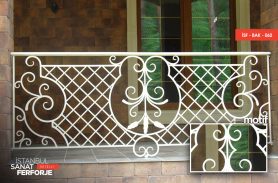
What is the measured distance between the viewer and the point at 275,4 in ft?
15.2

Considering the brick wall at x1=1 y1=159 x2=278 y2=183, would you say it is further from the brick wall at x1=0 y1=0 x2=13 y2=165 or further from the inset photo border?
the brick wall at x1=0 y1=0 x2=13 y2=165

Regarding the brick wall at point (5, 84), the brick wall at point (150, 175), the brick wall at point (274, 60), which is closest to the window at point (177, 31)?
the brick wall at point (274, 60)

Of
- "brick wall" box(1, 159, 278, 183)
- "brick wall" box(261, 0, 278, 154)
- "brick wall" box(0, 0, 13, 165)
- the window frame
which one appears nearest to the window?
the window frame

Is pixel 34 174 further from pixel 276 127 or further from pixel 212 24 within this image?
pixel 212 24

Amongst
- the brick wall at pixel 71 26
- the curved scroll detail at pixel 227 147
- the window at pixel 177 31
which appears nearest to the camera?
the curved scroll detail at pixel 227 147

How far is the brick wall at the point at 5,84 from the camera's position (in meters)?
3.99

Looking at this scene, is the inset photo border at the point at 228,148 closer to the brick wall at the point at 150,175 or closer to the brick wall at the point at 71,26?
the brick wall at the point at 150,175

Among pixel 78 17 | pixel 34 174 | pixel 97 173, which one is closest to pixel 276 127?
pixel 97 173

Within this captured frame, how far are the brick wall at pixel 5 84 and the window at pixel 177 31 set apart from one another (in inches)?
115

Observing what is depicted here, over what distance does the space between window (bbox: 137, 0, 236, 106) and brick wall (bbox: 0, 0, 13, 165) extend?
2.92m

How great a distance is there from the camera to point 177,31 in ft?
22.5

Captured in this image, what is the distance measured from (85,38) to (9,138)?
2.88 meters

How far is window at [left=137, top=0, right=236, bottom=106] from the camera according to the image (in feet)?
22.4

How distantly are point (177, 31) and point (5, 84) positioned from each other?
3.38 m
